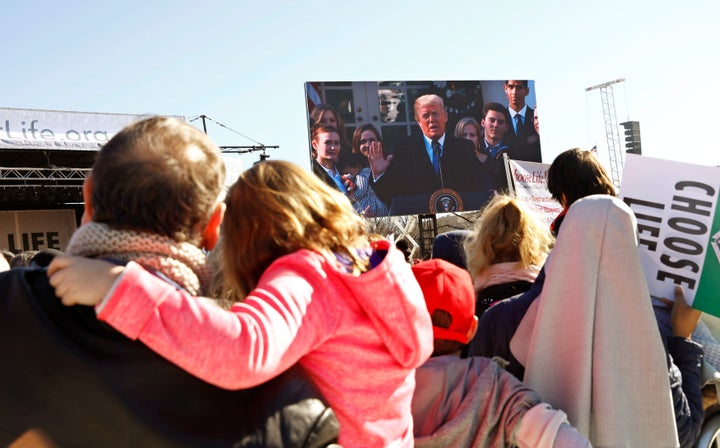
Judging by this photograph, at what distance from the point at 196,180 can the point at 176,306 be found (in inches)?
10.0

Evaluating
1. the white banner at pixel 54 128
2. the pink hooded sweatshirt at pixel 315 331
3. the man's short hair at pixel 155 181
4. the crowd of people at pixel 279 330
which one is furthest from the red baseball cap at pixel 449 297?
the white banner at pixel 54 128

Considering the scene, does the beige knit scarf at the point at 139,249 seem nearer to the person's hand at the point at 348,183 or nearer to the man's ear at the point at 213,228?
the man's ear at the point at 213,228

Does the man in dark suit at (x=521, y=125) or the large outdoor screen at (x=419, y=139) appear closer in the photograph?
the large outdoor screen at (x=419, y=139)

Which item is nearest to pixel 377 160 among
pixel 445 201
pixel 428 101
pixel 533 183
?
pixel 445 201

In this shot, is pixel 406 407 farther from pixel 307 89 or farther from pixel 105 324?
pixel 307 89

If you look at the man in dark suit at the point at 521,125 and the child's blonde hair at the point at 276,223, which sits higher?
the man in dark suit at the point at 521,125

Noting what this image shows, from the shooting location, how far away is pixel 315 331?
4.20 feet

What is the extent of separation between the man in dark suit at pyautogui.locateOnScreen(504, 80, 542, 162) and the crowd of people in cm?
Answer: 1799

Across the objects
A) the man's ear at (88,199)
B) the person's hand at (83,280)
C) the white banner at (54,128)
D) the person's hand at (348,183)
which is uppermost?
the white banner at (54,128)

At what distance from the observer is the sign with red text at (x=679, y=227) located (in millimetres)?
2299

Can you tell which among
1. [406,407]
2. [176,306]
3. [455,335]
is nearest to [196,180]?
[176,306]

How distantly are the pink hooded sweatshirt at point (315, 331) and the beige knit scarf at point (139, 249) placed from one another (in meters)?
0.07

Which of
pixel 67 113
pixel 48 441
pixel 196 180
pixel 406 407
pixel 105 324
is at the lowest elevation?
pixel 406 407

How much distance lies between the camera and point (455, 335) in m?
2.01
